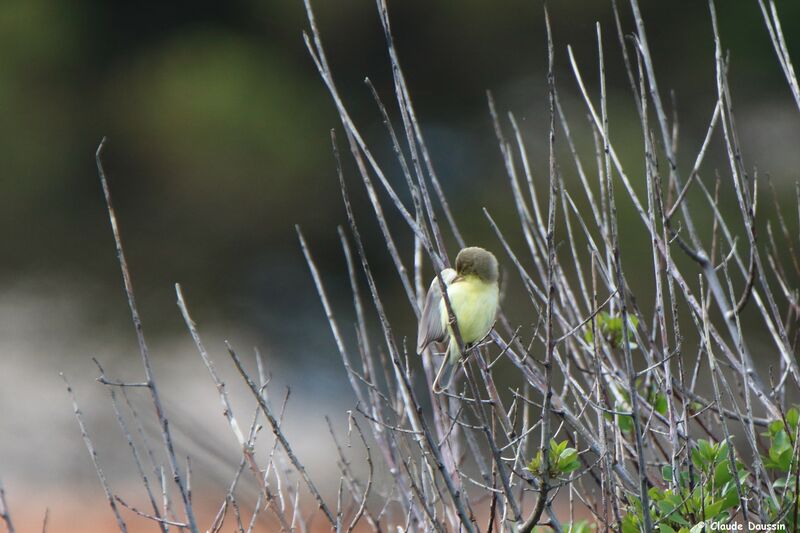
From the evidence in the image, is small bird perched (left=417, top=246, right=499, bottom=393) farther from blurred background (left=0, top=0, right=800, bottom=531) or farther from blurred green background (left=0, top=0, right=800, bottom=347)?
blurred green background (left=0, top=0, right=800, bottom=347)

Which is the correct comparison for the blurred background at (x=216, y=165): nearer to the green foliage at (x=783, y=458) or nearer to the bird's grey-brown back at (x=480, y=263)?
the bird's grey-brown back at (x=480, y=263)

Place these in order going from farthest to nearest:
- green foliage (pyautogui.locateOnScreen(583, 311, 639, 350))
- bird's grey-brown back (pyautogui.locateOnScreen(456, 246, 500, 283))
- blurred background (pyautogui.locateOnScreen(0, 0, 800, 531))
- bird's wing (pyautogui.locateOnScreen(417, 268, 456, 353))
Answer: blurred background (pyautogui.locateOnScreen(0, 0, 800, 531)) < green foliage (pyautogui.locateOnScreen(583, 311, 639, 350)) < bird's grey-brown back (pyautogui.locateOnScreen(456, 246, 500, 283)) < bird's wing (pyautogui.locateOnScreen(417, 268, 456, 353))

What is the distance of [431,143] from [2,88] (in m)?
4.28

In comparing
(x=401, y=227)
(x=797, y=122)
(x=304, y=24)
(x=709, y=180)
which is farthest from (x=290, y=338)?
(x=797, y=122)

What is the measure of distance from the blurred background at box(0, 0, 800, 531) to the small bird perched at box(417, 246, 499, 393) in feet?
21.5

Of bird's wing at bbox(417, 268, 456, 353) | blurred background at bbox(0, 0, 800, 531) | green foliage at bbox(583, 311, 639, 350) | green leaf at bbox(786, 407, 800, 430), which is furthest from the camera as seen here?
blurred background at bbox(0, 0, 800, 531)

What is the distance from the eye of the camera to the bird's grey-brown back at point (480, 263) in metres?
2.45

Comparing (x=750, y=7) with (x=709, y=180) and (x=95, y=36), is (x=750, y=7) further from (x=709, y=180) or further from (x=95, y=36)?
(x=95, y=36)

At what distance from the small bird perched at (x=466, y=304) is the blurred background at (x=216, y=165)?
6551 mm

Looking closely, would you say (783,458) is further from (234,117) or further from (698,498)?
(234,117)

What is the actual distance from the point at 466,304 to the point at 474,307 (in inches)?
1.0

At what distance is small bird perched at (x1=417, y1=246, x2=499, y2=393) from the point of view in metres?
2.34

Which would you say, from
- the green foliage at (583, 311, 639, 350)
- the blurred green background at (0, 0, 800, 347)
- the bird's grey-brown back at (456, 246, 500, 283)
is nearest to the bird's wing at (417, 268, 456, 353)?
the bird's grey-brown back at (456, 246, 500, 283)

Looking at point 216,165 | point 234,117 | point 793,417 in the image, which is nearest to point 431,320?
point 793,417
